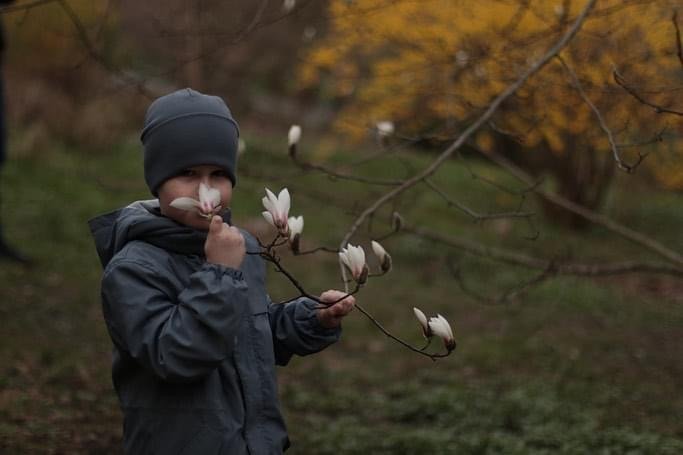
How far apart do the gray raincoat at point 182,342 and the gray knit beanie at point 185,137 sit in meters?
0.12

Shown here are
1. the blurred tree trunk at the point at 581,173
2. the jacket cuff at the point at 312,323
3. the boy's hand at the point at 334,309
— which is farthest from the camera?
the blurred tree trunk at the point at 581,173

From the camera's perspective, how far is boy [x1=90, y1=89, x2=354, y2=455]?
2.02 m

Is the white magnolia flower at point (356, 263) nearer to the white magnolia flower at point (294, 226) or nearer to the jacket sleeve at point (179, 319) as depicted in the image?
the white magnolia flower at point (294, 226)

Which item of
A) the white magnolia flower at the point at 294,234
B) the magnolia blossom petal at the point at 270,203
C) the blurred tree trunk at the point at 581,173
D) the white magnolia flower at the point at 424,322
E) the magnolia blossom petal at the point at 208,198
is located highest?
the blurred tree trunk at the point at 581,173

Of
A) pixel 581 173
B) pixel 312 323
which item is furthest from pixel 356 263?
pixel 581 173

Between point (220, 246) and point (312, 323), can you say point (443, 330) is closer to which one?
point (312, 323)

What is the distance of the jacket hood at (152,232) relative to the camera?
218 centimetres

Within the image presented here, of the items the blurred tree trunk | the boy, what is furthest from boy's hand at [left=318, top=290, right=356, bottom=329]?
the blurred tree trunk

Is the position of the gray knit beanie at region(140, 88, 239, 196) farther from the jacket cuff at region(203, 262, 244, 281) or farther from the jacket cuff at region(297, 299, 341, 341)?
the jacket cuff at region(297, 299, 341, 341)

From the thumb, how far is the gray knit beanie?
167 millimetres

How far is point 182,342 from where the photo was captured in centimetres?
199

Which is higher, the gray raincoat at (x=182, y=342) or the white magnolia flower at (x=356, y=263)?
the white magnolia flower at (x=356, y=263)

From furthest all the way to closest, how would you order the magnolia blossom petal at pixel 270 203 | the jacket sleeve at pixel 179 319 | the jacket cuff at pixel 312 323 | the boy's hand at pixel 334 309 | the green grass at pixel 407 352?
the green grass at pixel 407 352 → the jacket cuff at pixel 312 323 → the boy's hand at pixel 334 309 → the magnolia blossom petal at pixel 270 203 → the jacket sleeve at pixel 179 319

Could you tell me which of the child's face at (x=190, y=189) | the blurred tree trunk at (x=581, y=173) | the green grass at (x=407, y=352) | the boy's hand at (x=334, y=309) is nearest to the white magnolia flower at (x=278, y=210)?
the child's face at (x=190, y=189)
